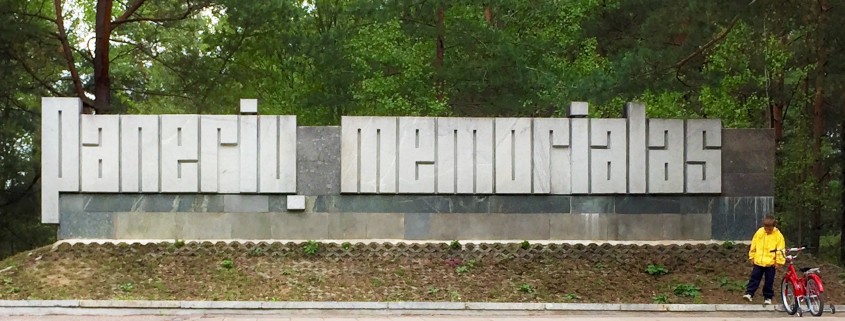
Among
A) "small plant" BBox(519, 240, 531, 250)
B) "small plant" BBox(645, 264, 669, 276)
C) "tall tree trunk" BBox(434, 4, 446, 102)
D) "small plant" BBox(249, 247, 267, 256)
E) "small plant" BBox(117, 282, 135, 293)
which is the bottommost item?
"small plant" BBox(117, 282, 135, 293)

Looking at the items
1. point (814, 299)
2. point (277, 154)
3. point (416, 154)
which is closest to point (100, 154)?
point (277, 154)

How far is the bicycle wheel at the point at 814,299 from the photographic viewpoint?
1395 cm

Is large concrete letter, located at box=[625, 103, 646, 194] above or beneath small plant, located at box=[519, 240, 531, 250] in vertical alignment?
above

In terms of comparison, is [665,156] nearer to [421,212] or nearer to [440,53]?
[421,212]

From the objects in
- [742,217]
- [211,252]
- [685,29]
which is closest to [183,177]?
[211,252]

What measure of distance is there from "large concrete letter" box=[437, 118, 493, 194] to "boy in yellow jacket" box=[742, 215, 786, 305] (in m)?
5.09

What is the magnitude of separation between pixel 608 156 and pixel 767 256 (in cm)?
443

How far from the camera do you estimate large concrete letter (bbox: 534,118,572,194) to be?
1839 cm

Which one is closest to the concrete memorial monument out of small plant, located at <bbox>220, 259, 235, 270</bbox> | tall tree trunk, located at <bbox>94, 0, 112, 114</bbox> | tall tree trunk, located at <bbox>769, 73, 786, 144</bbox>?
small plant, located at <bbox>220, 259, 235, 270</bbox>

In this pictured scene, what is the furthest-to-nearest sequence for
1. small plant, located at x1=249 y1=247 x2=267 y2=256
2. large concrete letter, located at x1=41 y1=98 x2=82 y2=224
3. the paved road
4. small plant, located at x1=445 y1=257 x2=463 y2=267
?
1. large concrete letter, located at x1=41 y1=98 x2=82 y2=224
2. small plant, located at x1=249 y1=247 x2=267 y2=256
3. small plant, located at x1=445 y1=257 x2=463 y2=267
4. the paved road

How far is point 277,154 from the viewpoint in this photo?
711 inches

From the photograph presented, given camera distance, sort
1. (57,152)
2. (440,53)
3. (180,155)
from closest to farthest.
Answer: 1. (57,152)
2. (180,155)
3. (440,53)

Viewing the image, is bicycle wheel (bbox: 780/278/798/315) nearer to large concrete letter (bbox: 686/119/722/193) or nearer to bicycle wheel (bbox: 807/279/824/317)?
bicycle wheel (bbox: 807/279/824/317)

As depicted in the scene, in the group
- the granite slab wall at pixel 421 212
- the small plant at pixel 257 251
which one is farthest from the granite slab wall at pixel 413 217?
the small plant at pixel 257 251
